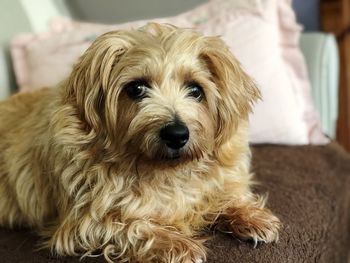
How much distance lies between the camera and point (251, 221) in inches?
49.4

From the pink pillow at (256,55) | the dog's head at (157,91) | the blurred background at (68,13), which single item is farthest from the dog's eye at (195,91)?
the blurred background at (68,13)

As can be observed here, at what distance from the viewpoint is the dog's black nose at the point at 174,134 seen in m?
1.15

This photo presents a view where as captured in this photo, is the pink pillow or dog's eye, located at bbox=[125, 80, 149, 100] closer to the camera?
dog's eye, located at bbox=[125, 80, 149, 100]

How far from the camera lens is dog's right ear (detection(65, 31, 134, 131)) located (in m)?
1.21

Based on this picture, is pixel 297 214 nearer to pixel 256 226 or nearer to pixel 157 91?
pixel 256 226

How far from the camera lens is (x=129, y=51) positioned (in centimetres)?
123

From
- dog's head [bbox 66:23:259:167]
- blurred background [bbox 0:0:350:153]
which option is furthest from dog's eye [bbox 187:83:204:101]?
blurred background [bbox 0:0:350:153]

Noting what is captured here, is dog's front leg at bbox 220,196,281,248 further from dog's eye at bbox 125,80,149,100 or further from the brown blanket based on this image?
dog's eye at bbox 125,80,149,100

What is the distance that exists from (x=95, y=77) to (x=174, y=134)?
0.21 m

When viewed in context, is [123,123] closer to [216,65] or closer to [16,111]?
[216,65]

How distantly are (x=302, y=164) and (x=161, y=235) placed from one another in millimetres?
654

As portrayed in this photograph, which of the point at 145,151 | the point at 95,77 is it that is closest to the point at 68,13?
the point at 95,77

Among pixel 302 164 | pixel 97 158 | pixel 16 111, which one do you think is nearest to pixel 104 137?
pixel 97 158

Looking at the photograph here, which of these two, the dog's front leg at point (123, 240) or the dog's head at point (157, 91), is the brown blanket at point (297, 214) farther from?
the dog's head at point (157, 91)
